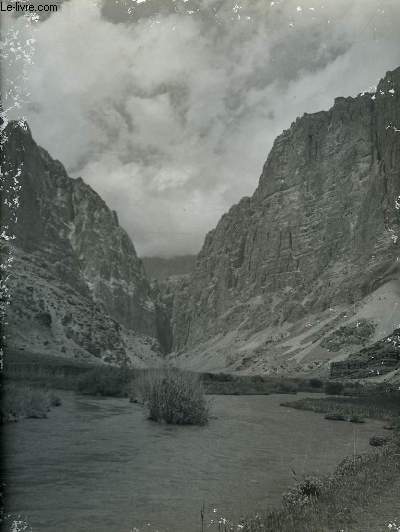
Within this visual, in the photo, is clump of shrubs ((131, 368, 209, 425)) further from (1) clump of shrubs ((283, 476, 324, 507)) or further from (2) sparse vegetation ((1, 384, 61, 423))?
(1) clump of shrubs ((283, 476, 324, 507))

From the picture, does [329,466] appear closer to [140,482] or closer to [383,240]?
[140,482]

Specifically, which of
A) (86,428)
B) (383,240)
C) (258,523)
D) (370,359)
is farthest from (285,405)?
(383,240)

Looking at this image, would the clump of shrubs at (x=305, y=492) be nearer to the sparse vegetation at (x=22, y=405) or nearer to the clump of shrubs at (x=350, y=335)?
the sparse vegetation at (x=22, y=405)

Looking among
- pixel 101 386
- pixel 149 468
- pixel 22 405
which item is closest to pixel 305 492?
pixel 149 468

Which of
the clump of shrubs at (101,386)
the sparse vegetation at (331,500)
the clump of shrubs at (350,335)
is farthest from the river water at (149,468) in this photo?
the clump of shrubs at (350,335)

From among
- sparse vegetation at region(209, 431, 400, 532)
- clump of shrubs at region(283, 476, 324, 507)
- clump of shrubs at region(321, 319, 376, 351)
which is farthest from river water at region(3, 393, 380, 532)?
clump of shrubs at region(321, 319, 376, 351)

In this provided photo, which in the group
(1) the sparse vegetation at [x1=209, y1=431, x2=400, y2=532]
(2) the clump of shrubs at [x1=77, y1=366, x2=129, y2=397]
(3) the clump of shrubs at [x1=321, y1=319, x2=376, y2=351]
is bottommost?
(2) the clump of shrubs at [x1=77, y1=366, x2=129, y2=397]

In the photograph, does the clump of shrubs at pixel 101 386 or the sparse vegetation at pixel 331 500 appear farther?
the clump of shrubs at pixel 101 386

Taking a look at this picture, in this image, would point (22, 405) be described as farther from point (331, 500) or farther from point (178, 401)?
point (331, 500)
